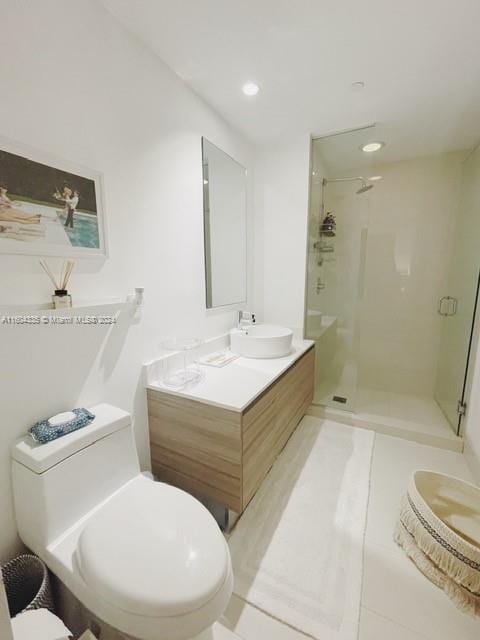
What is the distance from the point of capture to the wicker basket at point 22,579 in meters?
0.92

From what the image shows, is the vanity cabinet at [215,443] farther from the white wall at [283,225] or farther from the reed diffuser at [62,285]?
the white wall at [283,225]

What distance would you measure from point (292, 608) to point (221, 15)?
8.04ft

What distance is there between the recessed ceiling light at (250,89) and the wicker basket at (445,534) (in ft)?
7.58

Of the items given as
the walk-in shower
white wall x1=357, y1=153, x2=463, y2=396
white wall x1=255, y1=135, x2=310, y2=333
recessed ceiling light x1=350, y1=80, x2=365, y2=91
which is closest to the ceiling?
recessed ceiling light x1=350, y1=80, x2=365, y2=91

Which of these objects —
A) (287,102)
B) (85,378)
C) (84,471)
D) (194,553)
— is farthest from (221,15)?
(194,553)

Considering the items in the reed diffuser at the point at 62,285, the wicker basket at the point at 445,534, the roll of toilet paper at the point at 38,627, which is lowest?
the wicker basket at the point at 445,534

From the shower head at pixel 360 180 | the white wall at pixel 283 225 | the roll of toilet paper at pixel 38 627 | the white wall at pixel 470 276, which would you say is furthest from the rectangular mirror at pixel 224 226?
the white wall at pixel 470 276

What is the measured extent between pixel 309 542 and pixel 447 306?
95.9 inches

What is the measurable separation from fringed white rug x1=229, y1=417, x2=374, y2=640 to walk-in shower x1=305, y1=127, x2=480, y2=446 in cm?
73

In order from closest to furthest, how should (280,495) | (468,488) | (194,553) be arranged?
(194,553) → (468,488) → (280,495)

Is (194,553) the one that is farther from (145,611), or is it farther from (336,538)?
(336,538)

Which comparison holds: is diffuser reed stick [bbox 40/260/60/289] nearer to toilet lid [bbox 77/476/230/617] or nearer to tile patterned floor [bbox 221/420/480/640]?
toilet lid [bbox 77/476/230/617]

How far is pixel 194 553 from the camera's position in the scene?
31.7 inches

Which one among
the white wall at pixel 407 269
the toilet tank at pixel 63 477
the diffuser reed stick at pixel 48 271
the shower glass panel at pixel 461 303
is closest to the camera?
the toilet tank at pixel 63 477
